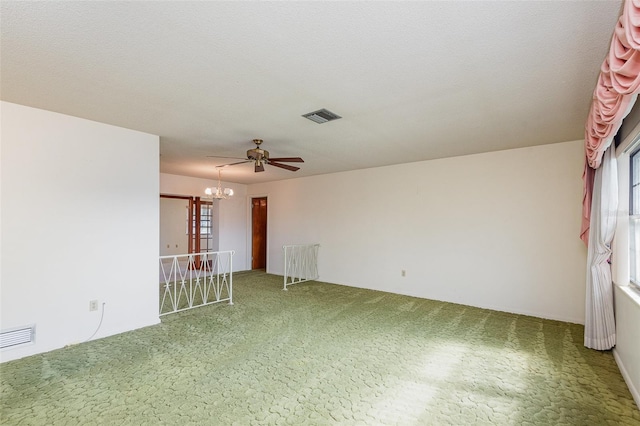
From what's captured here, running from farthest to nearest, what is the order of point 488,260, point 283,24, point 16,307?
point 488,260 → point 16,307 → point 283,24

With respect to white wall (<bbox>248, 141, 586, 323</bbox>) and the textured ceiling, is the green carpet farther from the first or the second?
the textured ceiling

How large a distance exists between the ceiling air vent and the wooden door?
525 cm

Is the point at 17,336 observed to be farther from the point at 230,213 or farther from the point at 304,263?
Answer: the point at 230,213

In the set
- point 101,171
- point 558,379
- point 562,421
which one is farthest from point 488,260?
point 101,171

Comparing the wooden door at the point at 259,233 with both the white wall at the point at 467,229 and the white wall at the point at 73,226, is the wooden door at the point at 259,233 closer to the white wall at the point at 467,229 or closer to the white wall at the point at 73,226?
the white wall at the point at 467,229

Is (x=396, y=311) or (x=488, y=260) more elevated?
(x=488, y=260)

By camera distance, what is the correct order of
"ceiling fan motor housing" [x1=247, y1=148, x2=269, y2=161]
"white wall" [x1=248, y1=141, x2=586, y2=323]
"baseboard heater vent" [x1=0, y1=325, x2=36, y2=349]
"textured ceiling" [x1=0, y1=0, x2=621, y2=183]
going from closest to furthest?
"textured ceiling" [x1=0, y1=0, x2=621, y2=183] → "baseboard heater vent" [x1=0, y1=325, x2=36, y2=349] → "ceiling fan motor housing" [x1=247, y1=148, x2=269, y2=161] → "white wall" [x1=248, y1=141, x2=586, y2=323]

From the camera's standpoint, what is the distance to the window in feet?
8.39

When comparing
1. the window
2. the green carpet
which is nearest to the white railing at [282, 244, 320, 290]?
the green carpet

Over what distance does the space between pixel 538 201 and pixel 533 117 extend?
1573 millimetres

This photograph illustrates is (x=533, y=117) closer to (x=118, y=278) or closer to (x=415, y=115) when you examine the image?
(x=415, y=115)

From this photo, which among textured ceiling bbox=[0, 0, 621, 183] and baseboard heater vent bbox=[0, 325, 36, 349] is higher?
textured ceiling bbox=[0, 0, 621, 183]

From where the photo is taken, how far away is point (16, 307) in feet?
9.02

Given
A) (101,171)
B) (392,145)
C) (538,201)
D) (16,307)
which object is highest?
(392,145)
